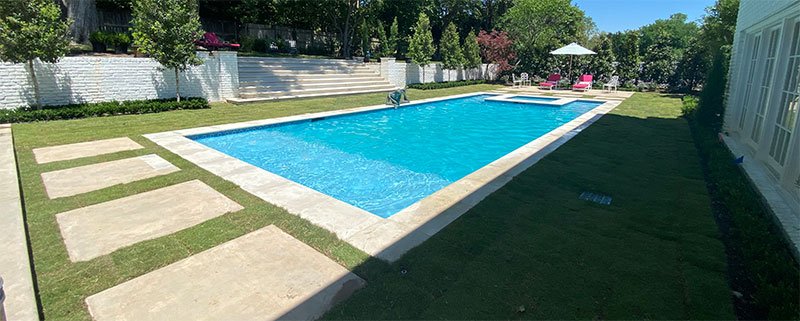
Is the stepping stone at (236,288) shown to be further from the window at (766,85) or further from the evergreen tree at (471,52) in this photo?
the evergreen tree at (471,52)

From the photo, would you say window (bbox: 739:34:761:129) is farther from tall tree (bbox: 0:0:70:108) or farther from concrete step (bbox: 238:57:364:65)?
concrete step (bbox: 238:57:364:65)

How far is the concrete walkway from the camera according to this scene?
8.18 ft

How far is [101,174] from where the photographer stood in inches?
217

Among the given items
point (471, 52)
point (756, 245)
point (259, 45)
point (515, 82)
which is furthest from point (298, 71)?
point (756, 245)

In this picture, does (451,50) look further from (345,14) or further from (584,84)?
(584,84)

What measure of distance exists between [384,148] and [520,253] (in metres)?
6.17

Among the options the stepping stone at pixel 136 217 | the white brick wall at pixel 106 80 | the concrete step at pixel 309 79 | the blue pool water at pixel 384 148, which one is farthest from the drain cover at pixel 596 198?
the concrete step at pixel 309 79

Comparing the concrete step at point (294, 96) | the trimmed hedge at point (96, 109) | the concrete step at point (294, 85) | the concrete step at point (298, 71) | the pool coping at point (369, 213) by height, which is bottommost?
the pool coping at point (369, 213)

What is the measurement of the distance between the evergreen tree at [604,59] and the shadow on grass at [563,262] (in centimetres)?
2002

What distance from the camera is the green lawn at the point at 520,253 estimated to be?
2.64 m

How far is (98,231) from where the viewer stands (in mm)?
3717

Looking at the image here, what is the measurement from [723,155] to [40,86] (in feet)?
51.0

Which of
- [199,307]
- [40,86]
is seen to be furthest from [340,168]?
[40,86]

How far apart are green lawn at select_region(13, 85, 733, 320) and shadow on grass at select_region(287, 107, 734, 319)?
0.01m
